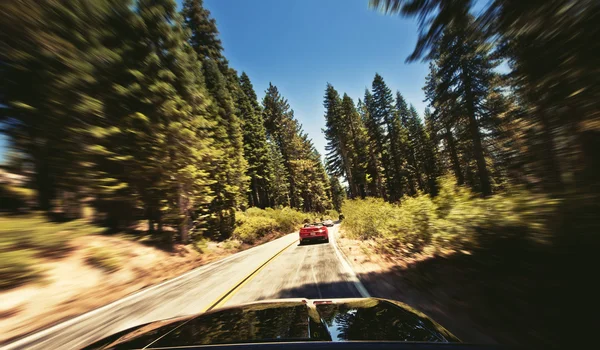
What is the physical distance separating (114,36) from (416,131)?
46.9 metres

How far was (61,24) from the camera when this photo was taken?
751cm

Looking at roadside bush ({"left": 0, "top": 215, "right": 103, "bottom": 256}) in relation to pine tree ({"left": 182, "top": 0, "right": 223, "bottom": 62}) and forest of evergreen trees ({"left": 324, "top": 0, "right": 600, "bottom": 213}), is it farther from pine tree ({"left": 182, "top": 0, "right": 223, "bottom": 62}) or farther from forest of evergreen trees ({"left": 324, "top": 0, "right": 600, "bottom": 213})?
pine tree ({"left": 182, "top": 0, "right": 223, "bottom": 62})

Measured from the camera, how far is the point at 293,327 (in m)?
2.12

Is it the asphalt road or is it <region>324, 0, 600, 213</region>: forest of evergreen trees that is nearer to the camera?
<region>324, 0, 600, 213</region>: forest of evergreen trees

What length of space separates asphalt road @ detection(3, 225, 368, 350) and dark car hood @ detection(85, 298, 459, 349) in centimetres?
243

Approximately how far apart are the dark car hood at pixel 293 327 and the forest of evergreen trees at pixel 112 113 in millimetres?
8488

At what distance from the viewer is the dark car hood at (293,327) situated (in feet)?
6.03

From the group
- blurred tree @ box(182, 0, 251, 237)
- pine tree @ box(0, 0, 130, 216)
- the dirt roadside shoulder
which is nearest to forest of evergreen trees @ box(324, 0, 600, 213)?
the dirt roadside shoulder

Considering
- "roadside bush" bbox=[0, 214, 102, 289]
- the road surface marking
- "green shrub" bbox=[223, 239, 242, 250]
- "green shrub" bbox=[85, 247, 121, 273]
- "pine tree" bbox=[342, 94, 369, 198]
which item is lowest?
"green shrub" bbox=[223, 239, 242, 250]

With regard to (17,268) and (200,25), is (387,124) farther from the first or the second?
(17,268)

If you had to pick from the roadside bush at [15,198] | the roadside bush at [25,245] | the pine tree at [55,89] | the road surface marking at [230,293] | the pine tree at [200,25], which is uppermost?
the pine tree at [200,25]

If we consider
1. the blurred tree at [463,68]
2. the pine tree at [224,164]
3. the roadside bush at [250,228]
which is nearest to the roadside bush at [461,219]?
the blurred tree at [463,68]

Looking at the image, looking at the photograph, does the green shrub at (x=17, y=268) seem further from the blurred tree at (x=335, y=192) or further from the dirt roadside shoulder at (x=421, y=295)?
the blurred tree at (x=335, y=192)

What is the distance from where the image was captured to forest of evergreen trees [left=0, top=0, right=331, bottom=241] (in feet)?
23.4
